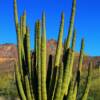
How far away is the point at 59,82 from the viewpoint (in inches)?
309

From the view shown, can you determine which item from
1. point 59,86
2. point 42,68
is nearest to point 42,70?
point 42,68

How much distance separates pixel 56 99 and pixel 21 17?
1696mm

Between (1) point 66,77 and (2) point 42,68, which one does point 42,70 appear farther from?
(1) point 66,77

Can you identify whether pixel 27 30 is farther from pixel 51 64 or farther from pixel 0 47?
pixel 0 47

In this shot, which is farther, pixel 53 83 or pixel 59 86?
pixel 53 83

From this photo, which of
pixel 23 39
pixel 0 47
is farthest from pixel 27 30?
pixel 0 47

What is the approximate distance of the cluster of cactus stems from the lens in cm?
800

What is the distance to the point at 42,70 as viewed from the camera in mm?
8070

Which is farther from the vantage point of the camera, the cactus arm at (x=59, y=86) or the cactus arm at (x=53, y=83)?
the cactus arm at (x=53, y=83)

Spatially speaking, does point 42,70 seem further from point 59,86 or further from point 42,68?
point 59,86

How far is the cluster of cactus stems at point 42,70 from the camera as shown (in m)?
8.00

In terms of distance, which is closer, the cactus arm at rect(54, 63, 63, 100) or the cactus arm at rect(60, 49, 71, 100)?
the cactus arm at rect(54, 63, 63, 100)

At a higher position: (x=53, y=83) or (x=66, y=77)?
(x=66, y=77)

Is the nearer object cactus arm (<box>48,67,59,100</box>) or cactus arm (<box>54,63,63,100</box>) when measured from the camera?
cactus arm (<box>54,63,63,100</box>)
